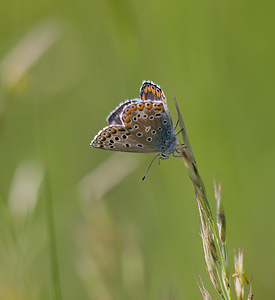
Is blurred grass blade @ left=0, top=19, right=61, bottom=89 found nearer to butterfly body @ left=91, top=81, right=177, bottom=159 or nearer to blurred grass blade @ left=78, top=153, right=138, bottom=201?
butterfly body @ left=91, top=81, right=177, bottom=159

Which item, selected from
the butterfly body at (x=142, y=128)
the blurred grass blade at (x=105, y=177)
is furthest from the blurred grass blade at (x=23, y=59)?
the blurred grass blade at (x=105, y=177)

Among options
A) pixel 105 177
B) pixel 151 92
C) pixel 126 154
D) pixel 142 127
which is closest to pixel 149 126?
pixel 142 127

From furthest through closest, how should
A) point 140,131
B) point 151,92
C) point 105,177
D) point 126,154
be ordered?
point 126,154
point 105,177
point 140,131
point 151,92

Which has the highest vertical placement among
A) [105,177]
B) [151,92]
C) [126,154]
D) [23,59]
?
[23,59]

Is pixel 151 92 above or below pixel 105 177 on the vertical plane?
above

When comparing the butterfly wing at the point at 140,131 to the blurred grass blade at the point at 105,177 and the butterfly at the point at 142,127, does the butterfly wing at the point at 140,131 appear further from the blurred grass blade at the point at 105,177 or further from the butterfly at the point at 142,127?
the blurred grass blade at the point at 105,177

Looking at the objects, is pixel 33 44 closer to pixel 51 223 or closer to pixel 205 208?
pixel 51 223

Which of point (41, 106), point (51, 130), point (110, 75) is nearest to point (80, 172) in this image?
point (51, 130)

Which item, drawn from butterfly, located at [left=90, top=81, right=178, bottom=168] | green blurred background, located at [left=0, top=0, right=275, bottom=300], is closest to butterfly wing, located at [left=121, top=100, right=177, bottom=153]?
butterfly, located at [left=90, top=81, right=178, bottom=168]

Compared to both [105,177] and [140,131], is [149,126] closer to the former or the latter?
[140,131]
